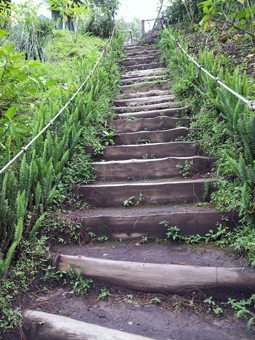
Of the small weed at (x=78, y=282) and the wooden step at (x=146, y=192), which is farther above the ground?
the wooden step at (x=146, y=192)

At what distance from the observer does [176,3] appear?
36.7ft

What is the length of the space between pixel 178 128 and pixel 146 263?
243 cm

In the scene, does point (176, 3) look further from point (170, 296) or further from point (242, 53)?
point (170, 296)

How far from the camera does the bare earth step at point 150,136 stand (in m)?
4.55

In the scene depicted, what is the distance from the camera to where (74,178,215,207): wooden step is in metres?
3.34

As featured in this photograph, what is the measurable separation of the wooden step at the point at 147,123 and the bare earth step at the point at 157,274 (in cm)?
271

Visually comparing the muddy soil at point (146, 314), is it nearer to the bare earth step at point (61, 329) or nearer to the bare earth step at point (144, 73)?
the bare earth step at point (61, 329)

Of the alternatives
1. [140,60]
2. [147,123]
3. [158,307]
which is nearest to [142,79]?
[140,60]

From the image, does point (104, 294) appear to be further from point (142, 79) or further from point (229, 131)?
point (142, 79)

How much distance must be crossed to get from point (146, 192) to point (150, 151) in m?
0.92

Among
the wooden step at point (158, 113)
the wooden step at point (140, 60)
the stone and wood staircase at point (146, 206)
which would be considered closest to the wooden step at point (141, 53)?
the wooden step at point (140, 60)

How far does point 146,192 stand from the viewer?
135 inches

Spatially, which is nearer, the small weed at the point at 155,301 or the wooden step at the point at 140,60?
the small weed at the point at 155,301

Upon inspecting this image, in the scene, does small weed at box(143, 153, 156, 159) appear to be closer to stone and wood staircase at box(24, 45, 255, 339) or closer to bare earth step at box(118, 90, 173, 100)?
stone and wood staircase at box(24, 45, 255, 339)
